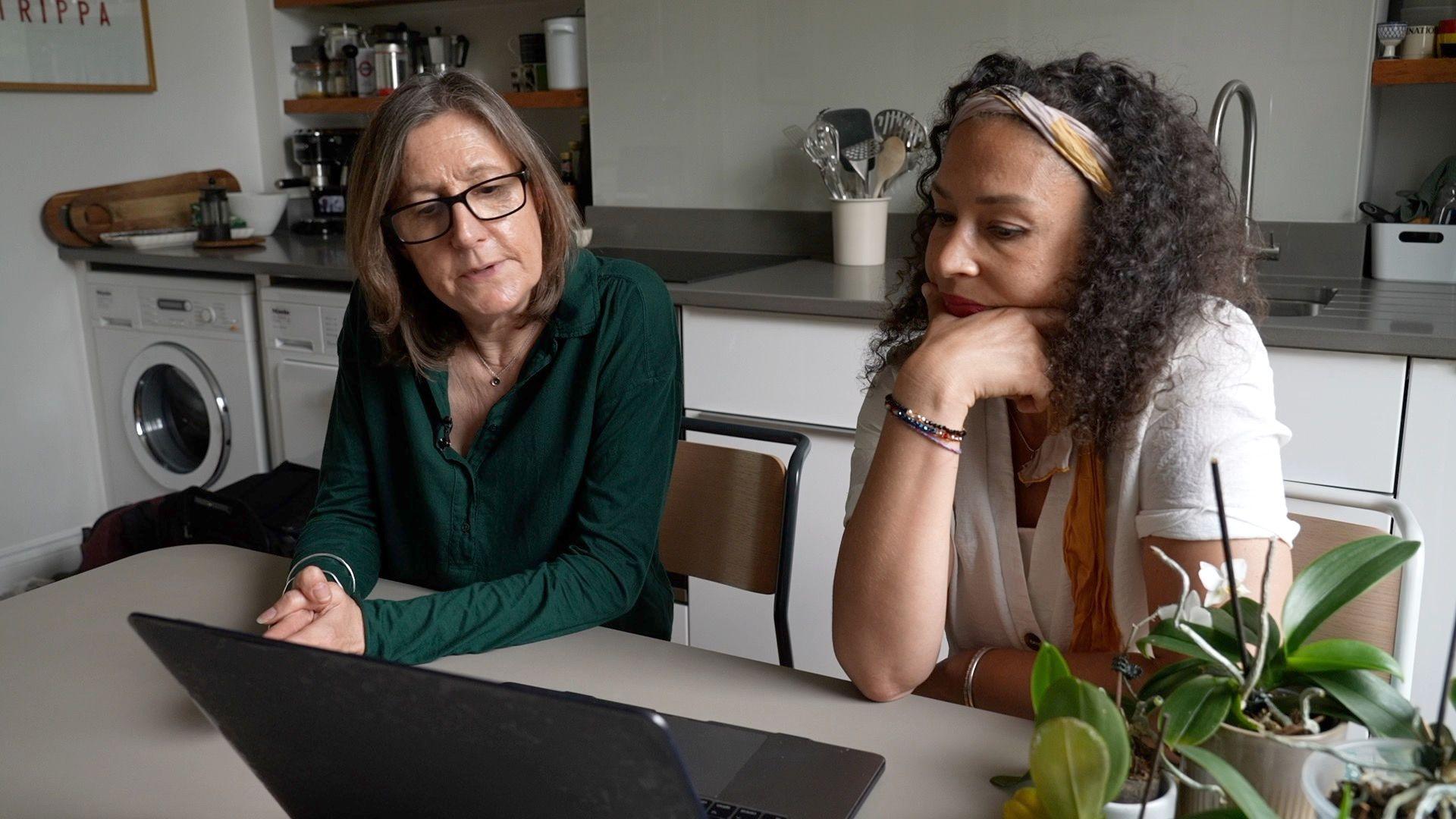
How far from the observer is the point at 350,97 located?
3518 millimetres

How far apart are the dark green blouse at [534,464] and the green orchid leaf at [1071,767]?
71 cm

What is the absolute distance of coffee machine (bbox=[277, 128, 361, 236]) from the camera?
3549 mm

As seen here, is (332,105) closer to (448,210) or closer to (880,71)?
(880,71)

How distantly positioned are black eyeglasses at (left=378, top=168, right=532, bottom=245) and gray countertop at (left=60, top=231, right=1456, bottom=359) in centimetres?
91

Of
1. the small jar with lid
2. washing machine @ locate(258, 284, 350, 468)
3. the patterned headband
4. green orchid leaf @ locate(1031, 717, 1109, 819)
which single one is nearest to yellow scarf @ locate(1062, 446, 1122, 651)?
the patterned headband

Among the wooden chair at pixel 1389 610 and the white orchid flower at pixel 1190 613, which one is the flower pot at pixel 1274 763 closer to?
the white orchid flower at pixel 1190 613

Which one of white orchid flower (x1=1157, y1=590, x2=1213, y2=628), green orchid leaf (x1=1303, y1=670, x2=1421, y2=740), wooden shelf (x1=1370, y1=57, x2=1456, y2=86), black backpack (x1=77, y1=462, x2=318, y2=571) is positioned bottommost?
black backpack (x1=77, y1=462, x2=318, y2=571)

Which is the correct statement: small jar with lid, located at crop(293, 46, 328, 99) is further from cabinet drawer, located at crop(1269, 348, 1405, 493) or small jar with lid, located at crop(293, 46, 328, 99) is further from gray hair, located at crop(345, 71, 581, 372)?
cabinet drawer, located at crop(1269, 348, 1405, 493)

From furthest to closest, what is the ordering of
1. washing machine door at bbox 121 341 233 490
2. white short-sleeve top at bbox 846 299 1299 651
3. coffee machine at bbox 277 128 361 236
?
coffee machine at bbox 277 128 361 236 → washing machine door at bbox 121 341 233 490 → white short-sleeve top at bbox 846 299 1299 651

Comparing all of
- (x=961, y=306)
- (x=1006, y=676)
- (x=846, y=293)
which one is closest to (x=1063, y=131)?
(x=961, y=306)

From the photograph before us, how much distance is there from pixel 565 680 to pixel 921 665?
0.31 meters

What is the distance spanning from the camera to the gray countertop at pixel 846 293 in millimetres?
1739

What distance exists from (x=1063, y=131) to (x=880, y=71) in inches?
67.1

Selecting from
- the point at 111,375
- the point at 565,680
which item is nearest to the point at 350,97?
the point at 111,375
